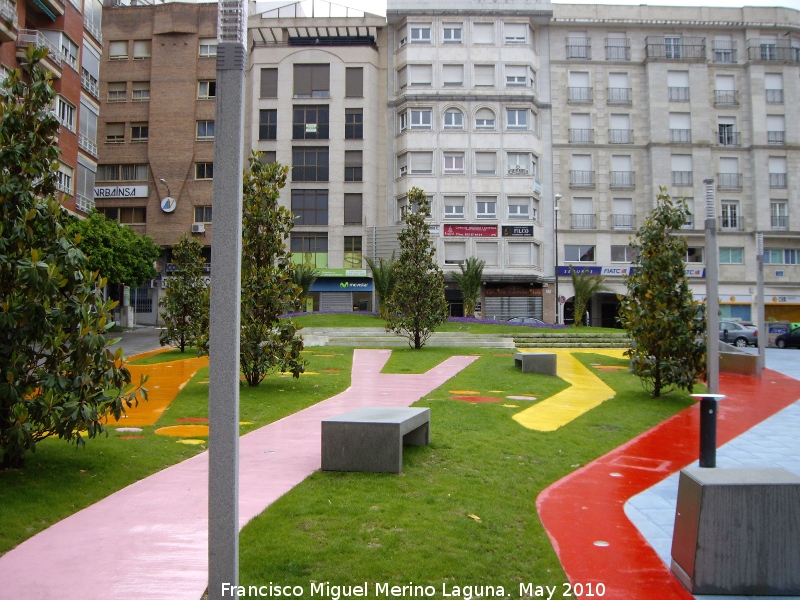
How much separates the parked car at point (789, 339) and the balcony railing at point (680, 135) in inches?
671

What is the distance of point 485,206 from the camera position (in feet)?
152

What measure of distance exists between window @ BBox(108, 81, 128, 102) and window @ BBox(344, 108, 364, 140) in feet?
54.0

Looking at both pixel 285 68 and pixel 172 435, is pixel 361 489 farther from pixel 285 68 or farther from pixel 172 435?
pixel 285 68

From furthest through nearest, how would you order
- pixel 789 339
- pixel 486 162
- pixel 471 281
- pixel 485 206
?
pixel 486 162 → pixel 485 206 → pixel 471 281 → pixel 789 339

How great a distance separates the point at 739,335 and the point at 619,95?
810 inches

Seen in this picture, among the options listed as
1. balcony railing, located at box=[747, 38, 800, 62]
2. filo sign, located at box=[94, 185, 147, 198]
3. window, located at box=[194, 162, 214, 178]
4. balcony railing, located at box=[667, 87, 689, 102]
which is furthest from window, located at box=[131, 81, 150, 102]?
balcony railing, located at box=[747, 38, 800, 62]

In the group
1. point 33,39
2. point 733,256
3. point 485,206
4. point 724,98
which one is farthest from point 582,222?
point 33,39

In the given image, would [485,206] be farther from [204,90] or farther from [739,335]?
[204,90]

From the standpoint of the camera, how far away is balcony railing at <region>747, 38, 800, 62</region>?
164ft

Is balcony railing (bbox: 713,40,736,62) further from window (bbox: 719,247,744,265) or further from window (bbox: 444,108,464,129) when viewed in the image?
window (bbox: 444,108,464,129)

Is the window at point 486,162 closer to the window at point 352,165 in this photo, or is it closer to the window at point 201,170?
the window at point 352,165

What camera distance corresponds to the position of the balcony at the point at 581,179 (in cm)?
4891

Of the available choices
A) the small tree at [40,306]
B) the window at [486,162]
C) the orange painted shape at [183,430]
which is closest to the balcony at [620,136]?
the window at [486,162]

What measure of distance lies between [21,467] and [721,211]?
50735 millimetres
